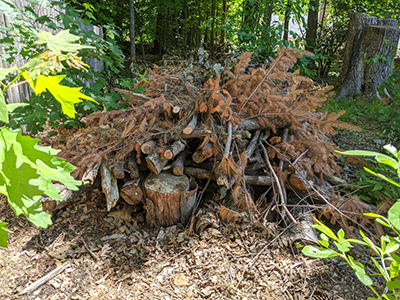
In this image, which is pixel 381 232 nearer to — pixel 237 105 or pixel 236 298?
pixel 236 298

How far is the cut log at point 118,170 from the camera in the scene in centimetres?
278

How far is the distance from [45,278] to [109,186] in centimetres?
94

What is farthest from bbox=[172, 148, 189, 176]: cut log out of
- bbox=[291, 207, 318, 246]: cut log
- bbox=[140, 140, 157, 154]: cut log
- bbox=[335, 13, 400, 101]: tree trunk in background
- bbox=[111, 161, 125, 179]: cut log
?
bbox=[335, 13, 400, 101]: tree trunk in background

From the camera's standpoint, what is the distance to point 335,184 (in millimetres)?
3137

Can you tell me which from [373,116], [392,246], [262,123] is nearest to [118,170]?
[262,123]

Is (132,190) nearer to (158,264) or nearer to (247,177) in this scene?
(158,264)

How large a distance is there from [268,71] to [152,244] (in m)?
2.31

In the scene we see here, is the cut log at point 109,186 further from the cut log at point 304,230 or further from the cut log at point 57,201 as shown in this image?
the cut log at point 304,230

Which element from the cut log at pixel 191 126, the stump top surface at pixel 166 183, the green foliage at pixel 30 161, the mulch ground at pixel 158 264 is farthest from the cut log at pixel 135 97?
the green foliage at pixel 30 161

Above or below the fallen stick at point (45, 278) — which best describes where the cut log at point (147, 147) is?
above

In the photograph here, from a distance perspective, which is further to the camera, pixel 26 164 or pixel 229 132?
pixel 229 132

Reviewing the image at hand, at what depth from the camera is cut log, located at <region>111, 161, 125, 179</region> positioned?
2.78 metres

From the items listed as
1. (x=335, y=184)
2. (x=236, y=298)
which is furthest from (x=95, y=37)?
(x=335, y=184)

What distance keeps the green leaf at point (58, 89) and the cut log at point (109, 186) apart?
6.01 feet
